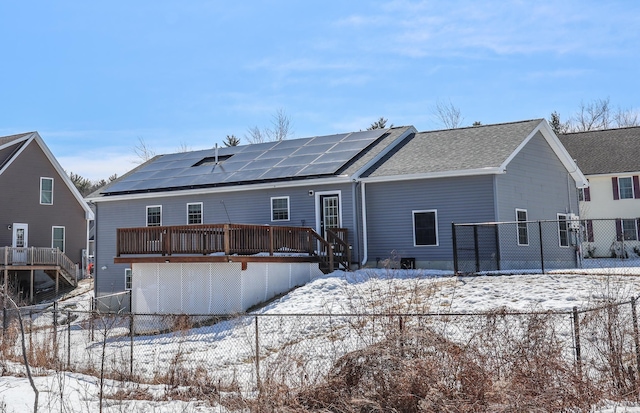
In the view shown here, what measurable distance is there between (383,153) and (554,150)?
706 centimetres

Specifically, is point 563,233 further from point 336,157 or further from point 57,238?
point 57,238

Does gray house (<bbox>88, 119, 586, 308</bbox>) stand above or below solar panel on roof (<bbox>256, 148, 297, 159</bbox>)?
below

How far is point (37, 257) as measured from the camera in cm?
3362

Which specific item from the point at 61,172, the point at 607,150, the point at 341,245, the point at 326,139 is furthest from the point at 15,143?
the point at 607,150

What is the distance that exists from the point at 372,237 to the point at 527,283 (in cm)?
716

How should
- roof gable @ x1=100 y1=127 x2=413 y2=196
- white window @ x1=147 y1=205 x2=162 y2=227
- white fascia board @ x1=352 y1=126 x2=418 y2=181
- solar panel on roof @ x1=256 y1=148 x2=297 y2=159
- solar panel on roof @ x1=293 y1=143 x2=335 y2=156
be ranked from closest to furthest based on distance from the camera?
white fascia board @ x1=352 y1=126 x2=418 y2=181
roof gable @ x1=100 y1=127 x2=413 y2=196
solar panel on roof @ x1=293 y1=143 x2=335 y2=156
solar panel on roof @ x1=256 y1=148 x2=297 y2=159
white window @ x1=147 y1=205 x2=162 y2=227

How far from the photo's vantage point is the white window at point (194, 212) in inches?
1074

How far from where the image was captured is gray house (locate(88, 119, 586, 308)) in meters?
22.9

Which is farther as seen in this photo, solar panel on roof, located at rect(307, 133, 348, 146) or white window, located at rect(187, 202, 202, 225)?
solar panel on roof, located at rect(307, 133, 348, 146)

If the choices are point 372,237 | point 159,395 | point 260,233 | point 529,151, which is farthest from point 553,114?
point 159,395

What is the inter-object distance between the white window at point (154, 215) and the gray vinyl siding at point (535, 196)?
13587 millimetres

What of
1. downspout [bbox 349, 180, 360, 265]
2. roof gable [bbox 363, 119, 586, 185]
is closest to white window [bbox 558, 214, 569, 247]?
roof gable [bbox 363, 119, 586, 185]

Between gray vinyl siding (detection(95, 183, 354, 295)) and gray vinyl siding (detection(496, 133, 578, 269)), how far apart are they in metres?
5.22

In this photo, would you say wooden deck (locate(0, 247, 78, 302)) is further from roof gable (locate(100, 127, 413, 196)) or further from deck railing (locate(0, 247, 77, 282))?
roof gable (locate(100, 127, 413, 196))
